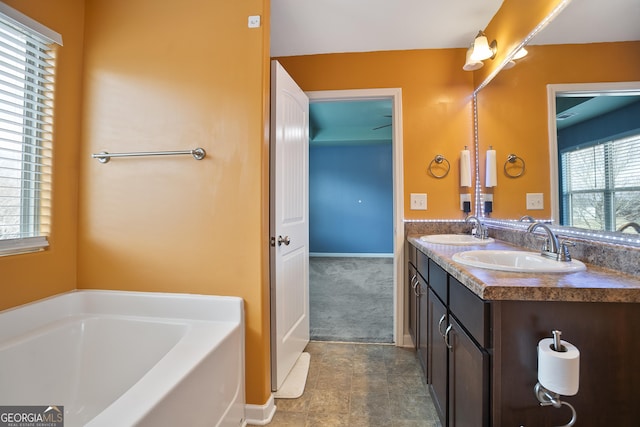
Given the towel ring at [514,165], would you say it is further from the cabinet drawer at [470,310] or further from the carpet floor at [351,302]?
the carpet floor at [351,302]

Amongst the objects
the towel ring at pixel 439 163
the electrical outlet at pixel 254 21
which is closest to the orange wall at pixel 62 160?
the electrical outlet at pixel 254 21

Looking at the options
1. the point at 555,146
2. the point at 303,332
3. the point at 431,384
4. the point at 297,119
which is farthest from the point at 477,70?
the point at 303,332

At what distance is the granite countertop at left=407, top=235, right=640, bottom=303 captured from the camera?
756 mm

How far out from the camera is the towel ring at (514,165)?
1.62 meters

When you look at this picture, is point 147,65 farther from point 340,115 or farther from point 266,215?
point 340,115

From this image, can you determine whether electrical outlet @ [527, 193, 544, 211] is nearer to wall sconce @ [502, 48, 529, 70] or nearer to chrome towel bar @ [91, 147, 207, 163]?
wall sconce @ [502, 48, 529, 70]

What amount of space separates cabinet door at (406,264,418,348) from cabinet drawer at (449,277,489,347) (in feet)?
2.41

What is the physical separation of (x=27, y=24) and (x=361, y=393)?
2559mm

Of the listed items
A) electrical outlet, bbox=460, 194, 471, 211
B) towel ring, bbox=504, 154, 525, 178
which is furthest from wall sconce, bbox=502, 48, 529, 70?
electrical outlet, bbox=460, 194, 471, 211

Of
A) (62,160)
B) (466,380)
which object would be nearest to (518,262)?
(466,380)

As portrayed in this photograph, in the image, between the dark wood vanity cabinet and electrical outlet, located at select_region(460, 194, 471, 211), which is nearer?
the dark wood vanity cabinet

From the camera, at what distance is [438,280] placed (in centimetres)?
135

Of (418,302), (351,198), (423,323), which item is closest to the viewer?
(423,323)

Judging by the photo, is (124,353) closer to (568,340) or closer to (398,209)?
(568,340)
